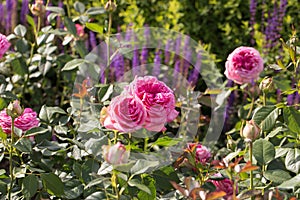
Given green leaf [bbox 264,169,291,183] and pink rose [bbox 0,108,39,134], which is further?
pink rose [bbox 0,108,39,134]

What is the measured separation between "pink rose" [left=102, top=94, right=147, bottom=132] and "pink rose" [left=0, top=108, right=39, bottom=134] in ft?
1.26

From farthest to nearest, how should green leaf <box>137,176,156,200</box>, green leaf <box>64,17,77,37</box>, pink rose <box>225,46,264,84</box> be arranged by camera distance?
green leaf <box>64,17,77,37</box>
pink rose <box>225,46,264,84</box>
green leaf <box>137,176,156,200</box>

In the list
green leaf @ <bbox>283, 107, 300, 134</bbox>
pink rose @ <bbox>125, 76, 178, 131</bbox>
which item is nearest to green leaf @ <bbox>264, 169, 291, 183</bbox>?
green leaf @ <bbox>283, 107, 300, 134</bbox>

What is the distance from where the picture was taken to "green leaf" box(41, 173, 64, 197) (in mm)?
1414

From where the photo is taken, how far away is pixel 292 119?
151 cm

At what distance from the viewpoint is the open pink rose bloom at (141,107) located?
3.95 ft

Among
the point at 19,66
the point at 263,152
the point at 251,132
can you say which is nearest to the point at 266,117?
the point at 263,152

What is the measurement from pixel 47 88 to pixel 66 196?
1.09m

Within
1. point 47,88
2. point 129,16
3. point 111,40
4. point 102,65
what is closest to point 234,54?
point 111,40

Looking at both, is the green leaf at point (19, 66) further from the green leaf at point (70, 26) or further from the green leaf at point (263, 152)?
the green leaf at point (263, 152)

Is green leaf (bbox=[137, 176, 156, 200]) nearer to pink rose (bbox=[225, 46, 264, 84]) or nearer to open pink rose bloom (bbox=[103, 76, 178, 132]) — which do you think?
open pink rose bloom (bbox=[103, 76, 178, 132])

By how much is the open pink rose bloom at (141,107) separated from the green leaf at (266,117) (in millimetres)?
332

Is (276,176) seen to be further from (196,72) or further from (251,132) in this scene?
(196,72)

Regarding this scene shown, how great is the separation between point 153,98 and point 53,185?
35 cm
